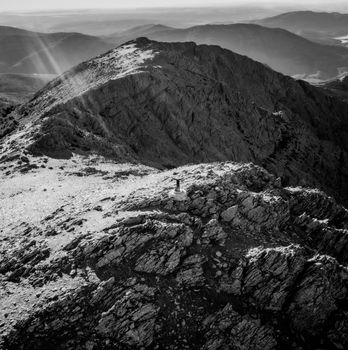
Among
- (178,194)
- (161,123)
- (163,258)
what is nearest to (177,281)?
(163,258)

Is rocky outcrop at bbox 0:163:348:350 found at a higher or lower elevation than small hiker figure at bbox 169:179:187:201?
lower

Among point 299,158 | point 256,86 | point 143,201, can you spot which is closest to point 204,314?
point 143,201

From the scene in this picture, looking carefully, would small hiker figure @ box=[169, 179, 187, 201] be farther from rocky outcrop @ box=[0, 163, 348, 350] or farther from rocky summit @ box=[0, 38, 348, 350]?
rocky outcrop @ box=[0, 163, 348, 350]

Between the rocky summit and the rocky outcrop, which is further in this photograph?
the rocky summit

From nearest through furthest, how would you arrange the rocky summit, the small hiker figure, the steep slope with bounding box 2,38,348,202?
the rocky summit
the small hiker figure
the steep slope with bounding box 2,38,348,202

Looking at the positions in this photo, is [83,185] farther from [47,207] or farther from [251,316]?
[251,316]

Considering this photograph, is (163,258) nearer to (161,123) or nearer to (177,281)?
(177,281)

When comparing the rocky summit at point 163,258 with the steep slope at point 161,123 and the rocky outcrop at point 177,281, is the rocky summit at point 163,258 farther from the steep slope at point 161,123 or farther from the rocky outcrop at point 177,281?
the steep slope at point 161,123

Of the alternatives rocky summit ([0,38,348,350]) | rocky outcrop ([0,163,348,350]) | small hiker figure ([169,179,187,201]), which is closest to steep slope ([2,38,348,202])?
rocky summit ([0,38,348,350])
